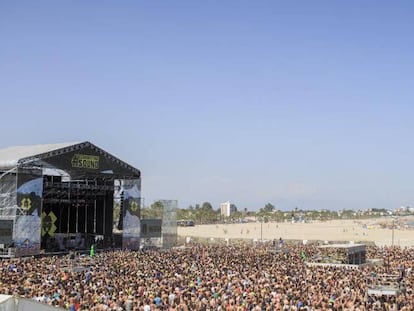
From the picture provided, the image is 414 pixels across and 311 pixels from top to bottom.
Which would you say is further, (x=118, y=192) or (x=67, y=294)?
(x=118, y=192)

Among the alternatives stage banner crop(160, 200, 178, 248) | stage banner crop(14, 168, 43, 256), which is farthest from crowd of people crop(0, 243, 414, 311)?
stage banner crop(160, 200, 178, 248)

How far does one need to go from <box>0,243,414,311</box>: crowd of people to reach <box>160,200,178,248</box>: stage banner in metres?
17.5

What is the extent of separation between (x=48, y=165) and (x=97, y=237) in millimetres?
10067

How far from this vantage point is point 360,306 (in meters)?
15.8

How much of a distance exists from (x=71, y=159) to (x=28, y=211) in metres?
4.95

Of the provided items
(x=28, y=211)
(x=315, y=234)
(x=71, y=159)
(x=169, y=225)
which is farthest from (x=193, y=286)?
(x=315, y=234)

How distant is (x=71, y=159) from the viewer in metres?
40.5

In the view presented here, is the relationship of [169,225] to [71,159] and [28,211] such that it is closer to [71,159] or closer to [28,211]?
[71,159]

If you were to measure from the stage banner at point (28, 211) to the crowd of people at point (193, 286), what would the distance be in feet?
26.3

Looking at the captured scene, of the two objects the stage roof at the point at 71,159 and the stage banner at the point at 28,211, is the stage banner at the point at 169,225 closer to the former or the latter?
the stage roof at the point at 71,159

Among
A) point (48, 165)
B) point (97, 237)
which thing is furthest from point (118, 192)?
point (48, 165)

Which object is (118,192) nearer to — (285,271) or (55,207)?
(55,207)

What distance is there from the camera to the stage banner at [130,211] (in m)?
44.9

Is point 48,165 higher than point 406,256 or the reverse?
higher
